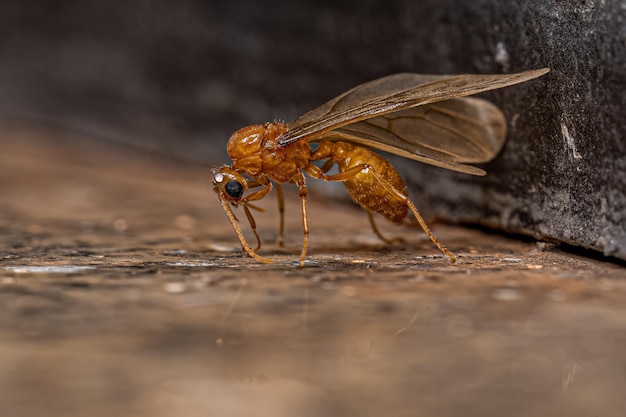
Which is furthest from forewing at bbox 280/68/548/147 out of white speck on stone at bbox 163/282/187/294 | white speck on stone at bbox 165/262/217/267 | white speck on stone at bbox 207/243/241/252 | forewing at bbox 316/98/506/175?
white speck on stone at bbox 163/282/187/294

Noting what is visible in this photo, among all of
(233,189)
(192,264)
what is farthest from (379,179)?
(192,264)

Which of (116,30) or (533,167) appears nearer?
(533,167)

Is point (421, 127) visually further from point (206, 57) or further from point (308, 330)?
point (206, 57)

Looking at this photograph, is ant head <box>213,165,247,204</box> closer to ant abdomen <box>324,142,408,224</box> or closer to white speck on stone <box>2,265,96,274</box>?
ant abdomen <box>324,142,408,224</box>

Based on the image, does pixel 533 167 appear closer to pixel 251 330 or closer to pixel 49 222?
pixel 251 330

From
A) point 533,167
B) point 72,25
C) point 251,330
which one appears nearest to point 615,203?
point 533,167

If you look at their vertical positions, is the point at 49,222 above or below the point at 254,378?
above
